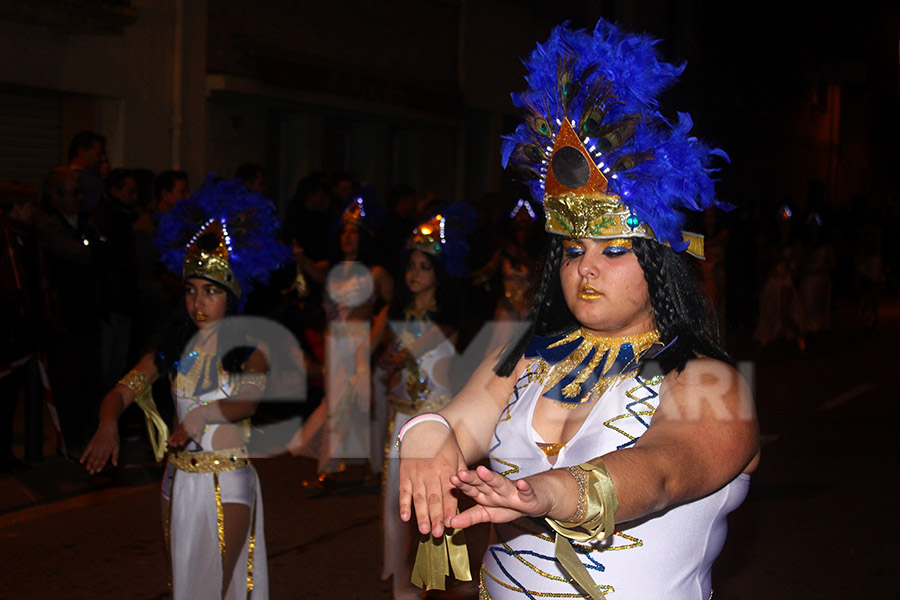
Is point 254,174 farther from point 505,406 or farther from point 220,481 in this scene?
point 505,406

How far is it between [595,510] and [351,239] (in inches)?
252

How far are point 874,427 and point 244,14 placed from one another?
9.07 metres

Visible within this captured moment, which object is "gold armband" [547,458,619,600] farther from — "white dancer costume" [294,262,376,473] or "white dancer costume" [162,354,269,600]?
"white dancer costume" [294,262,376,473]

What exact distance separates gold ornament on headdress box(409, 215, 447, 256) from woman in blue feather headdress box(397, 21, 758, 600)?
400cm

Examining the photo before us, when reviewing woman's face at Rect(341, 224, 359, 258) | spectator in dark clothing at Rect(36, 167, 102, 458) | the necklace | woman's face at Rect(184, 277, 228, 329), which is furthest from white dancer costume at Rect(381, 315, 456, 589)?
the necklace

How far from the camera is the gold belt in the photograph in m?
4.24

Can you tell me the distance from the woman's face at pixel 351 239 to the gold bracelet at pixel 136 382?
12.4ft

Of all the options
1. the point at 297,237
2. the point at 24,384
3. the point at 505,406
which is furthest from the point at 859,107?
the point at 505,406

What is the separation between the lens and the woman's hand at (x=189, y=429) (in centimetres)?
404

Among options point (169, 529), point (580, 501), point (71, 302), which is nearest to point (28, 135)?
point (71, 302)

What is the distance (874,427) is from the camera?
984cm

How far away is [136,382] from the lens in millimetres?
4402

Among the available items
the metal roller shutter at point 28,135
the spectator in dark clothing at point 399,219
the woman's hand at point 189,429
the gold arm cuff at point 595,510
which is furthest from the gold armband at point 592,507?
the metal roller shutter at point 28,135

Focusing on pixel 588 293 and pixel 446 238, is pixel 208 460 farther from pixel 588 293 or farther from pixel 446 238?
pixel 446 238
